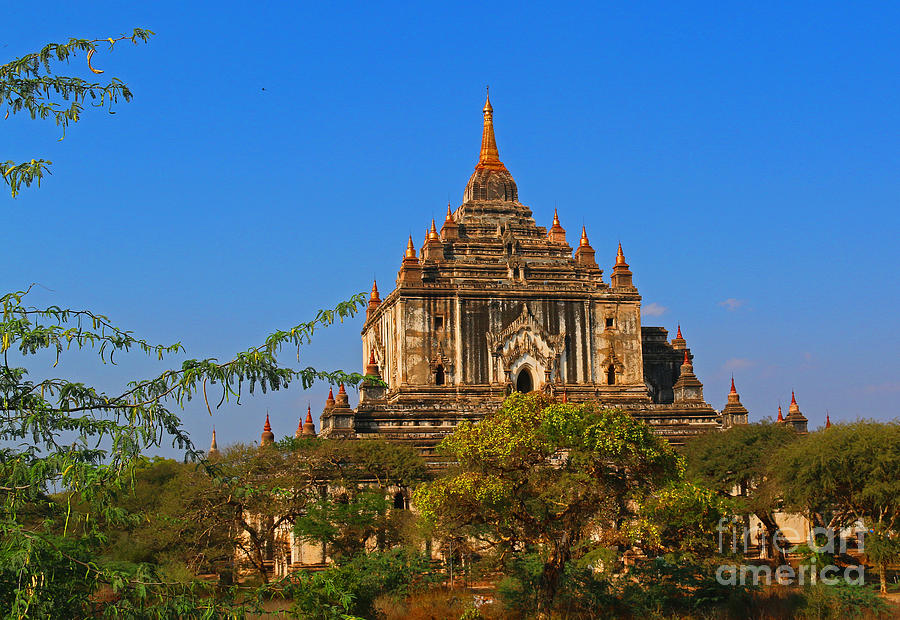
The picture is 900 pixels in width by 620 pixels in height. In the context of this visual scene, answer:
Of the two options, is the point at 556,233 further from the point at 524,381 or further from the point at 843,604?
the point at 843,604

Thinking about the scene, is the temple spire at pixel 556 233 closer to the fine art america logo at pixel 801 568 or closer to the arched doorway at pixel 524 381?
the arched doorway at pixel 524 381

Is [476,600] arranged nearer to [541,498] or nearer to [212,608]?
[541,498]

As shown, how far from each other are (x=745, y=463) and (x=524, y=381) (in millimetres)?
13379

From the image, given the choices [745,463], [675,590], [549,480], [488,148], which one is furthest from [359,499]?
[488,148]

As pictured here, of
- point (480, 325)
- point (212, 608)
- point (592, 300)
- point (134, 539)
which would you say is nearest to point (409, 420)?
point (480, 325)

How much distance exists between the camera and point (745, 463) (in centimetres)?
3928

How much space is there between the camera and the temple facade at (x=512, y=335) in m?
48.4

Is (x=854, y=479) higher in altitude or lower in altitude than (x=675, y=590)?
higher

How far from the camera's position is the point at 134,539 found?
3272 cm

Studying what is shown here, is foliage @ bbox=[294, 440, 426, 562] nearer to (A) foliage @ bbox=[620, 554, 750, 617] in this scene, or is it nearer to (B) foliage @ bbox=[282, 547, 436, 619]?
(B) foliage @ bbox=[282, 547, 436, 619]

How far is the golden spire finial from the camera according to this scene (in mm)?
57719

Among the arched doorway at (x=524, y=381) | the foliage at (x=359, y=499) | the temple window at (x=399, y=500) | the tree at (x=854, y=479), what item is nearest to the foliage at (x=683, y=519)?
the tree at (x=854, y=479)

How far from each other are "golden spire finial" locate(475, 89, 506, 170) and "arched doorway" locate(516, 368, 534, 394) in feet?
41.7

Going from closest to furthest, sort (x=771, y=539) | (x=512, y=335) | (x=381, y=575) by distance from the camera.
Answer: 1. (x=381, y=575)
2. (x=771, y=539)
3. (x=512, y=335)
